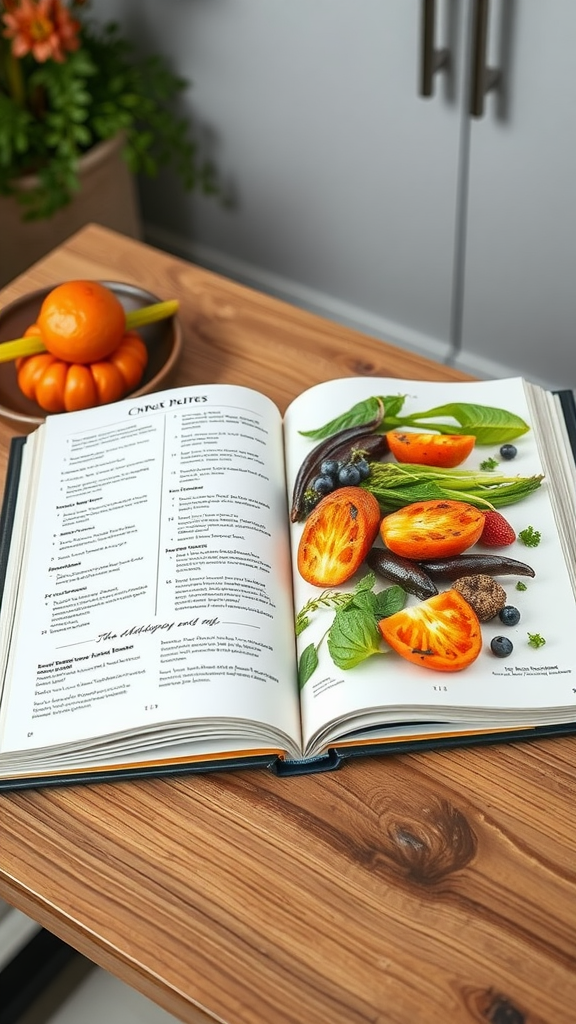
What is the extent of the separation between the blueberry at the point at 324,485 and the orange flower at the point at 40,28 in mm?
993

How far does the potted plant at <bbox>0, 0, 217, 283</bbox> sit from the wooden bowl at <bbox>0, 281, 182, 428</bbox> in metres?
0.65

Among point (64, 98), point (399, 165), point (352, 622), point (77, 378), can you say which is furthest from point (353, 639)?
point (64, 98)

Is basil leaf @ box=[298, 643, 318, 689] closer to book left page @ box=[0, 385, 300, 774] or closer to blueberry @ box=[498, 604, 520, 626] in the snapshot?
book left page @ box=[0, 385, 300, 774]

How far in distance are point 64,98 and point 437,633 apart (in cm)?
125

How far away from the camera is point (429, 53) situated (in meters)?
1.41

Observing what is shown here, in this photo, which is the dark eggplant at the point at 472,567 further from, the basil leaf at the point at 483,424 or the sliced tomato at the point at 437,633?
the basil leaf at the point at 483,424

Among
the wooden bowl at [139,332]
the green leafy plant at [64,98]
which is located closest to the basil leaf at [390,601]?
the wooden bowl at [139,332]

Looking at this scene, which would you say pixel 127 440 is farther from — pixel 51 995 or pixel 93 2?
pixel 93 2

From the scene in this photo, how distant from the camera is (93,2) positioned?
1801 millimetres

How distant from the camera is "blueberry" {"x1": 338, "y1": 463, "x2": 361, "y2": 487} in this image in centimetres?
84

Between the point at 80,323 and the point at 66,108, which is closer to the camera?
the point at 80,323

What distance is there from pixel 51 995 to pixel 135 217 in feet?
4.42

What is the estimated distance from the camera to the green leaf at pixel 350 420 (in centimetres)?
89

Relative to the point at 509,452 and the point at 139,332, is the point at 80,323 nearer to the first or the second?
the point at 139,332
